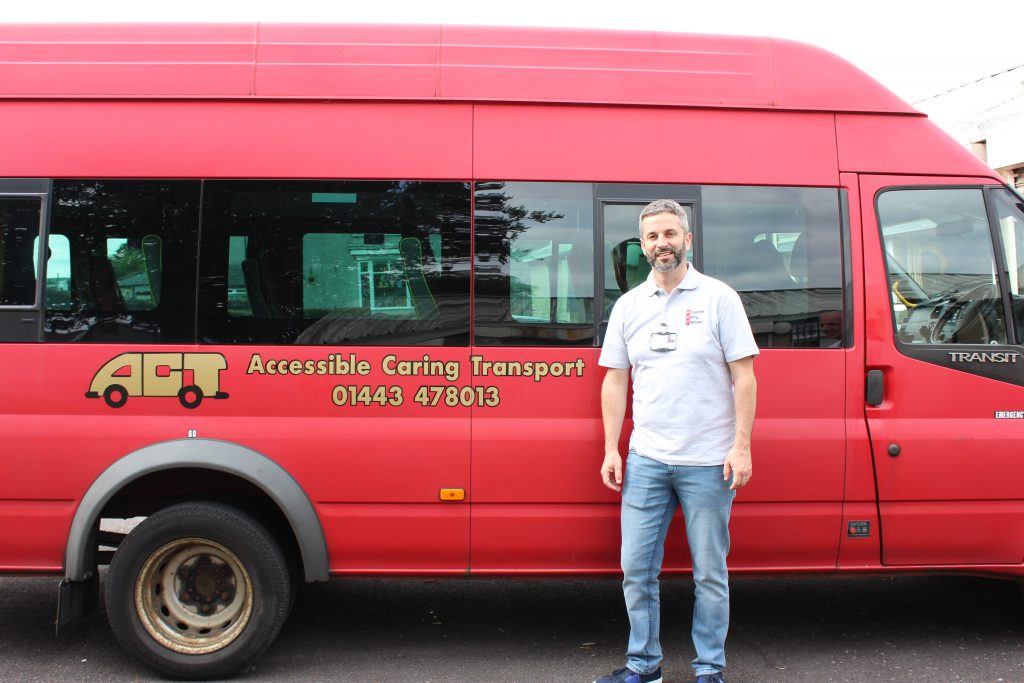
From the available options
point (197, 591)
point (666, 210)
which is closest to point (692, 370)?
point (666, 210)

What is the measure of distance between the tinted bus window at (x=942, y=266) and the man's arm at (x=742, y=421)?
3.42ft

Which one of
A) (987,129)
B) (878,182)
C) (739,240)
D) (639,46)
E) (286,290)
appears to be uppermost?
(987,129)

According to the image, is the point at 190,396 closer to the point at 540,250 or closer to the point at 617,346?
the point at 540,250

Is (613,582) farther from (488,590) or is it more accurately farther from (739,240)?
(739,240)

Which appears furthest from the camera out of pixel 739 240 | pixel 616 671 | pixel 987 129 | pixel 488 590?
pixel 987 129

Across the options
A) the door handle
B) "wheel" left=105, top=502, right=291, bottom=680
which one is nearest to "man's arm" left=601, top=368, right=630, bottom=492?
the door handle

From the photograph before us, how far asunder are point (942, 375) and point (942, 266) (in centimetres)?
54

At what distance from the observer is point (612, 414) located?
3488 millimetres

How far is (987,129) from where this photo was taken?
12234 millimetres

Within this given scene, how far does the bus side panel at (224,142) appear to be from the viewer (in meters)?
3.72

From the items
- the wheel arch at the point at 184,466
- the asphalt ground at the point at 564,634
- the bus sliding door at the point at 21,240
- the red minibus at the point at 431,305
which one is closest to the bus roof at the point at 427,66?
the red minibus at the point at 431,305

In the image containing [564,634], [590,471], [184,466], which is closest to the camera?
[184,466]

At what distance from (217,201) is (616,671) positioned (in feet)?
9.29

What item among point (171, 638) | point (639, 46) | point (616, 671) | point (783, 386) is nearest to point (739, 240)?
point (783, 386)
